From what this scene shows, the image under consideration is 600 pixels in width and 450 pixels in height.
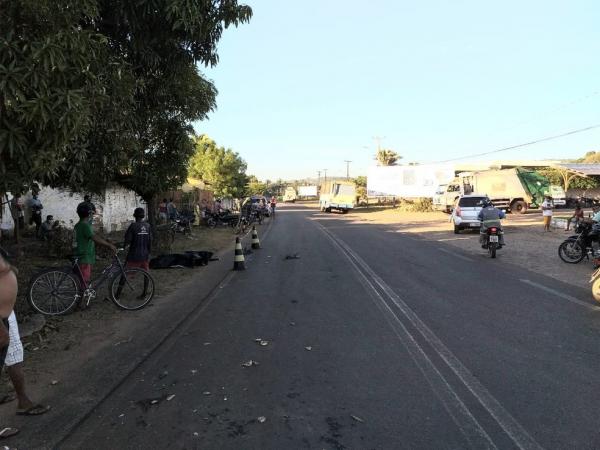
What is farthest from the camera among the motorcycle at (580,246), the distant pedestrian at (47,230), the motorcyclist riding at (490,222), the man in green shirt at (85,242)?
the motorcyclist riding at (490,222)

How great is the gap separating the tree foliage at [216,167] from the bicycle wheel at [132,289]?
45.2 m

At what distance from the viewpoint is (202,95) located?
46.8 feet

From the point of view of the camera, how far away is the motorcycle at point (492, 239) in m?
15.1

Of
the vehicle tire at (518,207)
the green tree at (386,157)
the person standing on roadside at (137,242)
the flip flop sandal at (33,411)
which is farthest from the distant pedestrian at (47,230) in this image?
the green tree at (386,157)

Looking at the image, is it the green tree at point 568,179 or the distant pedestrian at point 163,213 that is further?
the green tree at point 568,179

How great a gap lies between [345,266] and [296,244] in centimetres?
643

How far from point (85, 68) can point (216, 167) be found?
50071mm

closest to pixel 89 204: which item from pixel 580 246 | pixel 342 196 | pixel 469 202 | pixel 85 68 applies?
pixel 85 68

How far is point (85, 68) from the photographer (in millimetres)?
5230

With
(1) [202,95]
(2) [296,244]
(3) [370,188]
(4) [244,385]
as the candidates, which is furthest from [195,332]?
(3) [370,188]

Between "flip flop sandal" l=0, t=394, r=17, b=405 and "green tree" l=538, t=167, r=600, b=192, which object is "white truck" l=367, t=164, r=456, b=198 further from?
"flip flop sandal" l=0, t=394, r=17, b=405

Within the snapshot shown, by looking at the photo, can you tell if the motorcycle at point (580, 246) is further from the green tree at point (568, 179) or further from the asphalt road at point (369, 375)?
the green tree at point (568, 179)

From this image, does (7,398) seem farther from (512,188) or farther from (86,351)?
(512,188)

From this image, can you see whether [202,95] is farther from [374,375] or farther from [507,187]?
[507,187]
